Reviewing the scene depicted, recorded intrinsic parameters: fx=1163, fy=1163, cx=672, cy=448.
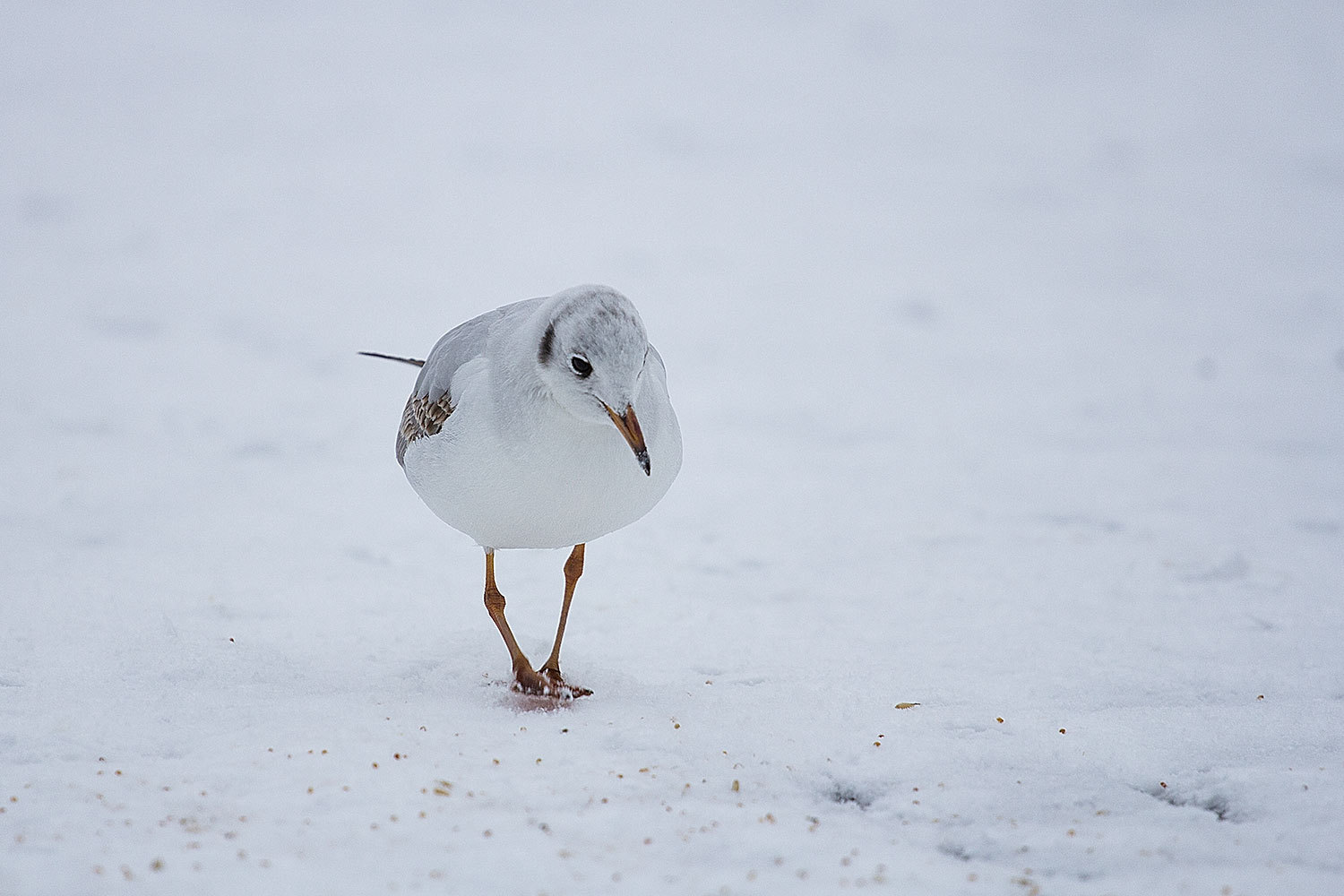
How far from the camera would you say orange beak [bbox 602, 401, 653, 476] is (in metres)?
3.30

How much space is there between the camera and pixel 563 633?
13.7 ft

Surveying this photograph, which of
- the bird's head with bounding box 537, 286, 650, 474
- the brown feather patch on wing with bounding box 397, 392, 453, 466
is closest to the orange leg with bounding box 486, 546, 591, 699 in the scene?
the brown feather patch on wing with bounding box 397, 392, 453, 466

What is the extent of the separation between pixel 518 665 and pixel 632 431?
3.63ft

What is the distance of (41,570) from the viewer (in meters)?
4.88

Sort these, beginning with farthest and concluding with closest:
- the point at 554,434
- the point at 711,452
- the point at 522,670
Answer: the point at 711,452 → the point at 522,670 → the point at 554,434

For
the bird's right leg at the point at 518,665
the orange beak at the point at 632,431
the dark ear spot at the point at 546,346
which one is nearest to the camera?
the orange beak at the point at 632,431

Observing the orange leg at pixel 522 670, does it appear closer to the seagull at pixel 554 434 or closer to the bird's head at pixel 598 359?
the seagull at pixel 554 434

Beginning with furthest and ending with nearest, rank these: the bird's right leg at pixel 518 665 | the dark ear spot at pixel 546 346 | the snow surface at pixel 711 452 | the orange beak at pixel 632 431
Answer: the bird's right leg at pixel 518 665 < the dark ear spot at pixel 546 346 < the orange beak at pixel 632 431 < the snow surface at pixel 711 452

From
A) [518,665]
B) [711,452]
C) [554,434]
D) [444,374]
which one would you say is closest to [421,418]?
[444,374]

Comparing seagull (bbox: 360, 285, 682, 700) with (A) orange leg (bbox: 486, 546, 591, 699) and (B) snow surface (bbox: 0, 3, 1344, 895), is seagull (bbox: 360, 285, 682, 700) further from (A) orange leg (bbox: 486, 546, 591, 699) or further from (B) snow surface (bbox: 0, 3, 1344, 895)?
(B) snow surface (bbox: 0, 3, 1344, 895)

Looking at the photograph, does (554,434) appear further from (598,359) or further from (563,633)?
(563,633)

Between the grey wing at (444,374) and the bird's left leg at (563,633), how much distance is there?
0.72 m

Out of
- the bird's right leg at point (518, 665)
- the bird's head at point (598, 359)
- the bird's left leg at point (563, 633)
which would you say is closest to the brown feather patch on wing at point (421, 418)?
the bird's right leg at point (518, 665)

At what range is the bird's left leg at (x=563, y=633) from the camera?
3.97 metres
